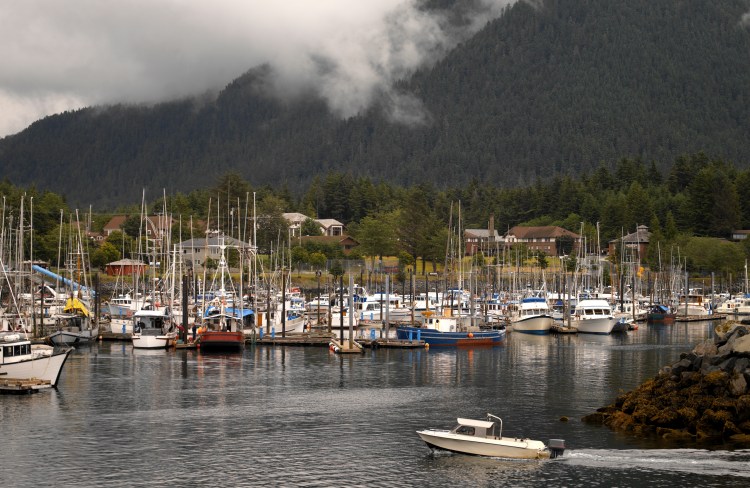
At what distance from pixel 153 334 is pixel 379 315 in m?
41.1

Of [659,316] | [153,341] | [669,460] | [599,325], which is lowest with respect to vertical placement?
[669,460]

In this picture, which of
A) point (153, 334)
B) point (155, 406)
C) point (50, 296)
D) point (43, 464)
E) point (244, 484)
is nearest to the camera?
point (244, 484)

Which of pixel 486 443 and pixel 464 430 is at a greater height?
pixel 464 430

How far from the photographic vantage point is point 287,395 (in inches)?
2995

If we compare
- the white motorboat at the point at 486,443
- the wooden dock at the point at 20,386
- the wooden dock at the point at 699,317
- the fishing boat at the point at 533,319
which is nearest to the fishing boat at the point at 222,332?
the wooden dock at the point at 20,386

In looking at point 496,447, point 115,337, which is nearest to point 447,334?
point 115,337

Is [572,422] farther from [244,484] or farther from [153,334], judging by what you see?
[153,334]

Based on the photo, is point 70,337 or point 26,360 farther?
point 70,337

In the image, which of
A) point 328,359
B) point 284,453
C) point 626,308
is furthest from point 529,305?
point 284,453

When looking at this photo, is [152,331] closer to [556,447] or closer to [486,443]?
[486,443]

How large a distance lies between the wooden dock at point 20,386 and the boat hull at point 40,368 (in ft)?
3.00

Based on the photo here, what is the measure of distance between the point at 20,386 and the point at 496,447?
36.5 metres

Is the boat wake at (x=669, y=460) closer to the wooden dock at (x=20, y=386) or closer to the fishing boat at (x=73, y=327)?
the wooden dock at (x=20, y=386)

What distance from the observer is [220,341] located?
103 metres
